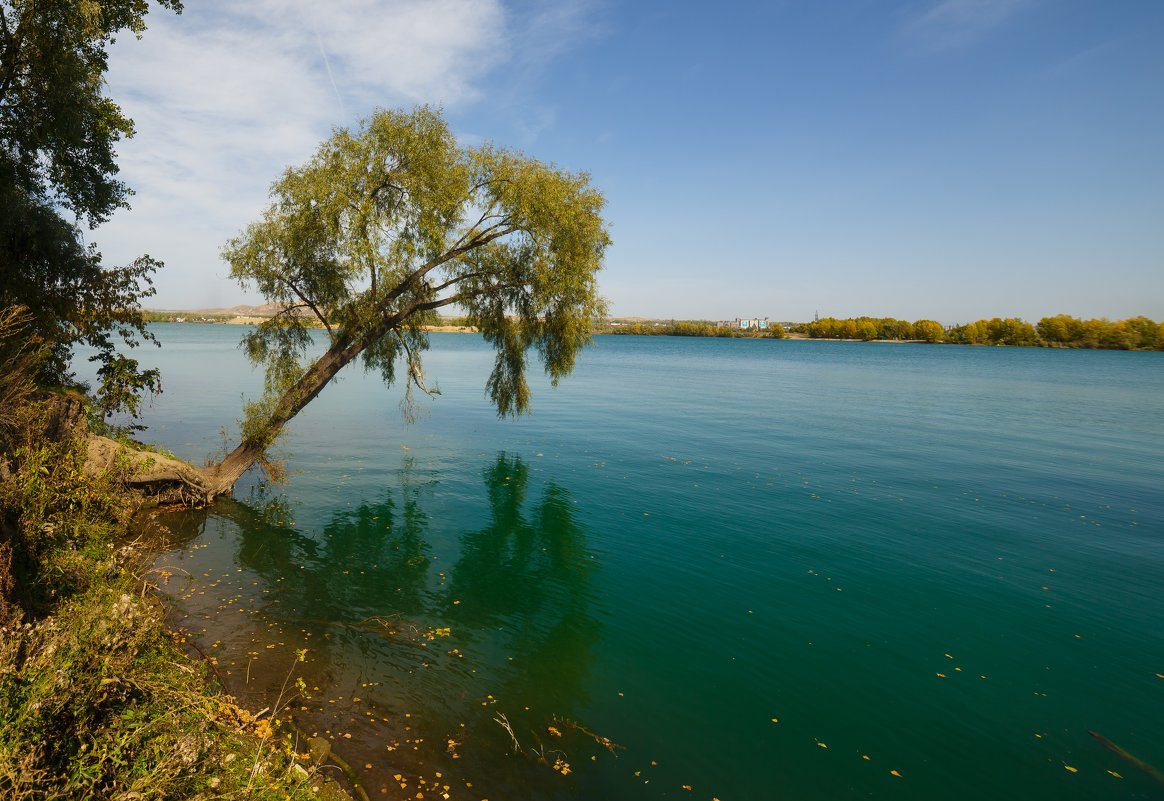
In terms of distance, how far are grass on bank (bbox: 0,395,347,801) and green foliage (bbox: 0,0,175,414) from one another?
7851 millimetres

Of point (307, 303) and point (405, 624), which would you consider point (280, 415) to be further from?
point (405, 624)

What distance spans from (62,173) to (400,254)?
9041 millimetres

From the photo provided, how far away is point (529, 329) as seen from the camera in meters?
23.2

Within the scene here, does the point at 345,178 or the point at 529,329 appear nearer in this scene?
the point at 345,178

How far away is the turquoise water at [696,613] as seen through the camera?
8594 millimetres

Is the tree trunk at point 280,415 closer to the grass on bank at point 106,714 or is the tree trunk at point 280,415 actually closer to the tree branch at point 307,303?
the tree branch at point 307,303

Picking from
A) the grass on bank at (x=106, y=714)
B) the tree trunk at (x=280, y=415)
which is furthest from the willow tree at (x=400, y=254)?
the grass on bank at (x=106, y=714)

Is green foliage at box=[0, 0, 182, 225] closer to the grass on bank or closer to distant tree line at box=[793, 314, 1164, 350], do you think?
the grass on bank

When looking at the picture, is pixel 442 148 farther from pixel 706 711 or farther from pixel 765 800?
pixel 765 800

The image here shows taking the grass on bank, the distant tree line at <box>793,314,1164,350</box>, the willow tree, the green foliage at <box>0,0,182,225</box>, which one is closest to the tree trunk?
the willow tree

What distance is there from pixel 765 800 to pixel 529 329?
17.8 meters

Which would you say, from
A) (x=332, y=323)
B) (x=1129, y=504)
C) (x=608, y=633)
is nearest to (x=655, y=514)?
(x=608, y=633)

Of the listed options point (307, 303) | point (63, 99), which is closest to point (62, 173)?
point (63, 99)

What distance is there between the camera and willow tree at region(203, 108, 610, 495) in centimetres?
1947
